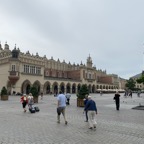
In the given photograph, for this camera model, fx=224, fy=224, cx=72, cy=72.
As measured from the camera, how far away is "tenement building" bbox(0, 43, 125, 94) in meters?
56.3

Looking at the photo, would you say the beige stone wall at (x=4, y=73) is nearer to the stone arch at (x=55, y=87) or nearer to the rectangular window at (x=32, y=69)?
the rectangular window at (x=32, y=69)

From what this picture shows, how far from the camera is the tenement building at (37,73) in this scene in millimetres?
56281

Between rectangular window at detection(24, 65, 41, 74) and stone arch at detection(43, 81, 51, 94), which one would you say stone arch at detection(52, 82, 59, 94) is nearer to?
stone arch at detection(43, 81, 51, 94)

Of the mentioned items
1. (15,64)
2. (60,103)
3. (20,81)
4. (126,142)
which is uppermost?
(15,64)

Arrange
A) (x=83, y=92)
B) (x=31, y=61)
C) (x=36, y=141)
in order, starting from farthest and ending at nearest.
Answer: (x=31, y=61), (x=83, y=92), (x=36, y=141)

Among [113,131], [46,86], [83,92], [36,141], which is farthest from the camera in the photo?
[46,86]

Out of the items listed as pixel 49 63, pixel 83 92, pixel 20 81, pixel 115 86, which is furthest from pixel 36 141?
pixel 115 86

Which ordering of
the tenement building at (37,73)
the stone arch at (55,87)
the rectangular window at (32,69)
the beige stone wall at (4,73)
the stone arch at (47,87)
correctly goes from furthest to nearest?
the stone arch at (55,87) < the stone arch at (47,87) < the rectangular window at (32,69) < the beige stone wall at (4,73) < the tenement building at (37,73)

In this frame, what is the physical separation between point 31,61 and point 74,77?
2521cm

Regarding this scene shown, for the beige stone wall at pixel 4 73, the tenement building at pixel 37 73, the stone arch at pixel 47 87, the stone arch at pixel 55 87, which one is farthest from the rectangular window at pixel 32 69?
the stone arch at pixel 55 87

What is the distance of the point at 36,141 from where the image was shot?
7156mm

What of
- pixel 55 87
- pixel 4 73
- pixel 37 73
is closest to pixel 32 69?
pixel 37 73

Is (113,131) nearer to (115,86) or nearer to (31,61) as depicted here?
(31,61)

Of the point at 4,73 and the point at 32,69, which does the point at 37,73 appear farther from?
the point at 4,73
